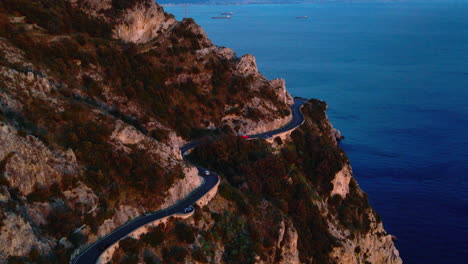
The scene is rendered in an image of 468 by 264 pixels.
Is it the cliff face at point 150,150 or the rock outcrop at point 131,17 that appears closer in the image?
the cliff face at point 150,150

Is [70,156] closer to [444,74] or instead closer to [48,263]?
[48,263]

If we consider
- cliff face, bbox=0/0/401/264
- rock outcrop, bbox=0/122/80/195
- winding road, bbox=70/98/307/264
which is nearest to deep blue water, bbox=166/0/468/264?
cliff face, bbox=0/0/401/264

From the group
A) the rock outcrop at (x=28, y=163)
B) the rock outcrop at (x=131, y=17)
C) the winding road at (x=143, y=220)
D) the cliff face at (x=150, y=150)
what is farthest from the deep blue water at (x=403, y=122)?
the rock outcrop at (x=28, y=163)

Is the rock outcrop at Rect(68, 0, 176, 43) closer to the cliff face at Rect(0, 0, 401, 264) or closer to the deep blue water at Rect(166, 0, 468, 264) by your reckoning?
the cliff face at Rect(0, 0, 401, 264)

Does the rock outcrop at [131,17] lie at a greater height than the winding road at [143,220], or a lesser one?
greater

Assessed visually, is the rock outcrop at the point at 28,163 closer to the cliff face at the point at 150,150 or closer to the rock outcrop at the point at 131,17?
the cliff face at the point at 150,150

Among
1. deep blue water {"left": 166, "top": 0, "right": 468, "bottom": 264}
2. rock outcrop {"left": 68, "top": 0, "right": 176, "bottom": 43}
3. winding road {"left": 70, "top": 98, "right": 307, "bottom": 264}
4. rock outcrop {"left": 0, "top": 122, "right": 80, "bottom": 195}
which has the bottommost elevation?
deep blue water {"left": 166, "top": 0, "right": 468, "bottom": 264}

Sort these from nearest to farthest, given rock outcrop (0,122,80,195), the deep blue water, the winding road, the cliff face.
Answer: rock outcrop (0,122,80,195) → the winding road → the cliff face → the deep blue water

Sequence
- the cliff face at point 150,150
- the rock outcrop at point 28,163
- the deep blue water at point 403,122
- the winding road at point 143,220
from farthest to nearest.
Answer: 1. the deep blue water at point 403,122
2. the cliff face at point 150,150
3. the winding road at point 143,220
4. the rock outcrop at point 28,163
